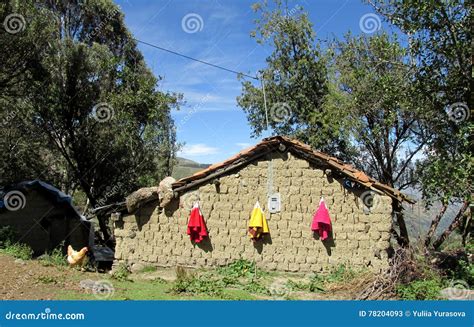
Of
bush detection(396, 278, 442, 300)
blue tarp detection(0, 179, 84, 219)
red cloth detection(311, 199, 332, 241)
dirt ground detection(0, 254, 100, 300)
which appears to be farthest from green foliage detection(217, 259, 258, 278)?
blue tarp detection(0, 179, 84, 219)

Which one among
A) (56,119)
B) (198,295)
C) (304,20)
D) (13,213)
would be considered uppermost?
(304,20)

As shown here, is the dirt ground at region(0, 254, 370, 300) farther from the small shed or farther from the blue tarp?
the blue tarp

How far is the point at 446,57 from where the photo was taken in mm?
11648

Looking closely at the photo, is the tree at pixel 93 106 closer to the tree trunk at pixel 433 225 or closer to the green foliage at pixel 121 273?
the green foliage at pixel 121 273

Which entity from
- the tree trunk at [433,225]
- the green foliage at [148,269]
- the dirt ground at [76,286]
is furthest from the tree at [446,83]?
the green foliage at [148,269]

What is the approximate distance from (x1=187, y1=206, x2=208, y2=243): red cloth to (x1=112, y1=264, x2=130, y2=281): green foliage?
2.04 m

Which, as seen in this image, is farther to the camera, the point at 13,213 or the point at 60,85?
the point at 60,85

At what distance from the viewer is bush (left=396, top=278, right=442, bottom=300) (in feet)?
30.6

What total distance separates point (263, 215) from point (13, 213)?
10.3 meters

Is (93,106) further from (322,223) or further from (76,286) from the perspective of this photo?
(322,223)

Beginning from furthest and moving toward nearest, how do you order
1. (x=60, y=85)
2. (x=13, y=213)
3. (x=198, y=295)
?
(x=60, y=85)
(x=13, y=213)
(x=198, y=295)

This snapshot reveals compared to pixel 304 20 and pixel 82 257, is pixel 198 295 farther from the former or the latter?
Result: pixel 304 20

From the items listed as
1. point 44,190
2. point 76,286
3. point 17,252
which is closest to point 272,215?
point 76,286

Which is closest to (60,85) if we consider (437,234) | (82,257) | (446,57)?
(82,257)
